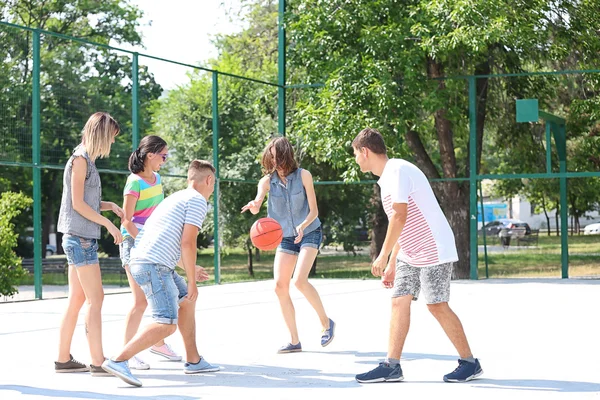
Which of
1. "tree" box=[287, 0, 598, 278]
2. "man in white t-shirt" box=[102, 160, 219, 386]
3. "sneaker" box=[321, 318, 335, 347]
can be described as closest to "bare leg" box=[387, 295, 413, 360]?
"man in white t-shirt" box=[102, 160, 219, 386]

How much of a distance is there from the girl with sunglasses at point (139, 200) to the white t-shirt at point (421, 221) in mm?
1801

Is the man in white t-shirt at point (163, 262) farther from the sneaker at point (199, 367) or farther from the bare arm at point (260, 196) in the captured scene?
the bare arm at point (260, 196)

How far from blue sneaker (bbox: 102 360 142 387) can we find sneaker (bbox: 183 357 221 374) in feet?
2.14

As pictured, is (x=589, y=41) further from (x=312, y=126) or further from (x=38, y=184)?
(x=38, y=184)

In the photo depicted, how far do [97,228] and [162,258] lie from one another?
0.77 meters

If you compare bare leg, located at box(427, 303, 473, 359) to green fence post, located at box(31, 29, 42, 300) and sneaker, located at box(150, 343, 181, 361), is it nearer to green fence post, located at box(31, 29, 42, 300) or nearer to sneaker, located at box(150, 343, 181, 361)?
sneaker, located at box(150, 343, 181, 361)

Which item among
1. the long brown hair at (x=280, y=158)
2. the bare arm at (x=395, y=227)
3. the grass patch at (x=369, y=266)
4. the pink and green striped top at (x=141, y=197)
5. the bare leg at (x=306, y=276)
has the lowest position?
the grass patch at (x=369, y=266)

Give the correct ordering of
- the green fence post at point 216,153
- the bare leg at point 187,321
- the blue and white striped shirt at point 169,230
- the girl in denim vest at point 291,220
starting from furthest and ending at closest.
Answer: the green fence post at point 216,153 < the girl in denim vest at point 291,220 < the bare leg at point 187,321 < the blue and white striped shirt at point 169,230

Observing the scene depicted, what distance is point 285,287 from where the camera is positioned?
7.93 m

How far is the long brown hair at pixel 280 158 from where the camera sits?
7.82 meters

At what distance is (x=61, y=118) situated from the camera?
30.2m

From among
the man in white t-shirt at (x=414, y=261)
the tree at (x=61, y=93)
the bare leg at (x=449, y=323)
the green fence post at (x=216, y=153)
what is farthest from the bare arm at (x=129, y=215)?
the tree at (x=61, y=93)

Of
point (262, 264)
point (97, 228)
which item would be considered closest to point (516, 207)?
point (262, 264)

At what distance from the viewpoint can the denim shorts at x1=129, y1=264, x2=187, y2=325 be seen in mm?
6074
